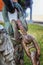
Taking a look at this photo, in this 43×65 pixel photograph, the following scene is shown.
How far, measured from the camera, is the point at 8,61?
1.17 meters

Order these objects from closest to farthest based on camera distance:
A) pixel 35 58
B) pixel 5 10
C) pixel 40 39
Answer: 1. pixel 35 58
2. pixel 5 10
3. pixel 40 39

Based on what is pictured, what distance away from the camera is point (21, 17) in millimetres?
1298

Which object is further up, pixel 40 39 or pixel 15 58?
pixel 15 58

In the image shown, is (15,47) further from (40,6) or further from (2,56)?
(40,6)

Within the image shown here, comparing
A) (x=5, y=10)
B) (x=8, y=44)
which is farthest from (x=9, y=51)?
(x=5, y=10)

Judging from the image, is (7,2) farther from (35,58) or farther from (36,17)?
(36,17)

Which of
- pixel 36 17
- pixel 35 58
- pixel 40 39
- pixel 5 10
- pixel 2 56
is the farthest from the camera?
pixel 36 17

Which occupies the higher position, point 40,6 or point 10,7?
point 10,7

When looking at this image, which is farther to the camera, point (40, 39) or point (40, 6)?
point (40, 6)

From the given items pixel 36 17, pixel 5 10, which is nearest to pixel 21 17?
pixel 5 10

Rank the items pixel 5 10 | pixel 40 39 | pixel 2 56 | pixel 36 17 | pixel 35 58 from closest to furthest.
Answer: pixel 35 58, pixel 2 56, pixel 5 10, pixel 40 39, pixel 36 17

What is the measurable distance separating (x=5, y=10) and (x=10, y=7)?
68 millimetres

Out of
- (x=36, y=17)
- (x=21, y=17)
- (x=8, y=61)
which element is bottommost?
(x=36, y=17)

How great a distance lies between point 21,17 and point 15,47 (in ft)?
0.53
